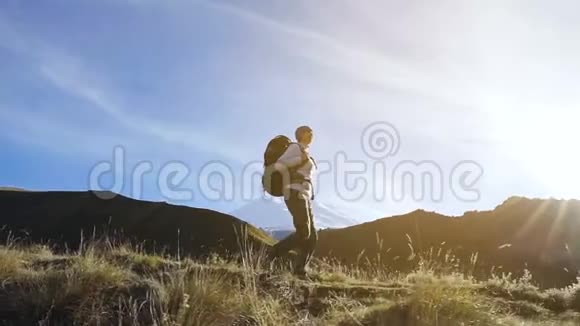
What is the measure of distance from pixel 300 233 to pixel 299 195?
1.78 feet

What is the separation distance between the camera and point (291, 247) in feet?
28.2

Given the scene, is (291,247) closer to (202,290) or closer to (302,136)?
(302,136)

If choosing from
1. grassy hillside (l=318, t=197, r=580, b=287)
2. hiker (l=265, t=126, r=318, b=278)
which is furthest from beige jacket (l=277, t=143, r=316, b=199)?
grassy hillside (l=318, t=197, r=580, b=287)

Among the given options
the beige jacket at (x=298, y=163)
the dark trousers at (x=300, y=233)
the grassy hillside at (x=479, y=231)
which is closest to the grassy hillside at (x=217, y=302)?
the dark trousers at (x=300, y=233)

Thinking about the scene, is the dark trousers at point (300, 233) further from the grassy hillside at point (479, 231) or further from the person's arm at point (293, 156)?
the grassy hillside at point (479, 231)

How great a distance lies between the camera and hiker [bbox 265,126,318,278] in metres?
8.40

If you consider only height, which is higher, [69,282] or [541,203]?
[541,203]

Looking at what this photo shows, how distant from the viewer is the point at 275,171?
848cm

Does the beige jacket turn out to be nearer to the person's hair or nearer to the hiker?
the hiker

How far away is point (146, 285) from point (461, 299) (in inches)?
117

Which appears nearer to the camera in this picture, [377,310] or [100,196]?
[377,310]

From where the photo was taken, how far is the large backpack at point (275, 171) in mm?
8461

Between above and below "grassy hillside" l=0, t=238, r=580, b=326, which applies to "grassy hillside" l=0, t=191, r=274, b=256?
above

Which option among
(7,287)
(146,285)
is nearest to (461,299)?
(146,285)
